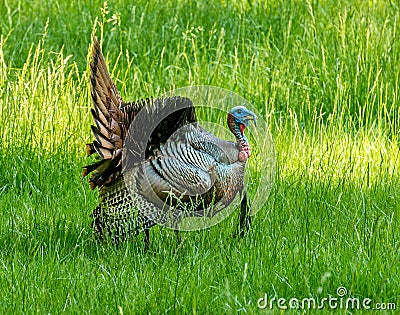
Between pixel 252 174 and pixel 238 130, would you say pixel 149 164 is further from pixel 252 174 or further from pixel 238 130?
pixel 252 174

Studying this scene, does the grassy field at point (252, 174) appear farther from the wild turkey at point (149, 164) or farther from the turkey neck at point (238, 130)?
the turkey neck at point (238, 130)

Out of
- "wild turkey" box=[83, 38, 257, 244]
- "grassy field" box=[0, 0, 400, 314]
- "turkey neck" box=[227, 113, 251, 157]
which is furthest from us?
"turkey neck" box=[227, 113, 251, 157]

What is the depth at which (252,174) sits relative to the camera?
19.6 feet

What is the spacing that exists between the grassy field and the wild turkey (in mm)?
232

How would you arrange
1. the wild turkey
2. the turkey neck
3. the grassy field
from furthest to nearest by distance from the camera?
the turkey neck → the wild turkey → the grassy field

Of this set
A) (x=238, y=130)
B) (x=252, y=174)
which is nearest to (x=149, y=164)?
(x=238, y=130)

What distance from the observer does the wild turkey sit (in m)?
4.41

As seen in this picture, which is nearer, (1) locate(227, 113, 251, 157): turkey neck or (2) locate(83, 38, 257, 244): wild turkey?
(2) locate(83, 38, 257, 244): wild turkey

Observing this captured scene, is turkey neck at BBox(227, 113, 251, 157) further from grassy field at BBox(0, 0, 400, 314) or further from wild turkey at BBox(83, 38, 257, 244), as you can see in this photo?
grassy field at BBox(0, 0, 400, 314)

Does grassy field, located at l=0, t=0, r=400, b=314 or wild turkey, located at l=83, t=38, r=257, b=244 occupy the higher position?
wild turkey, located at l=83, t=38, r=257, b=244

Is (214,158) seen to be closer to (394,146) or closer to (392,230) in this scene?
(392,230)

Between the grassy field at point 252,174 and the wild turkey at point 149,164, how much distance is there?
232 millimetres

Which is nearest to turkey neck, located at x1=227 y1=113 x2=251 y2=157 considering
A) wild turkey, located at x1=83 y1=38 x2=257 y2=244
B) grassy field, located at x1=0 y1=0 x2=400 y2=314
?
wild turkey, located at x1=83 y1=38 x2=257 y2=244

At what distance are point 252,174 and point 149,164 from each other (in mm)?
1672
